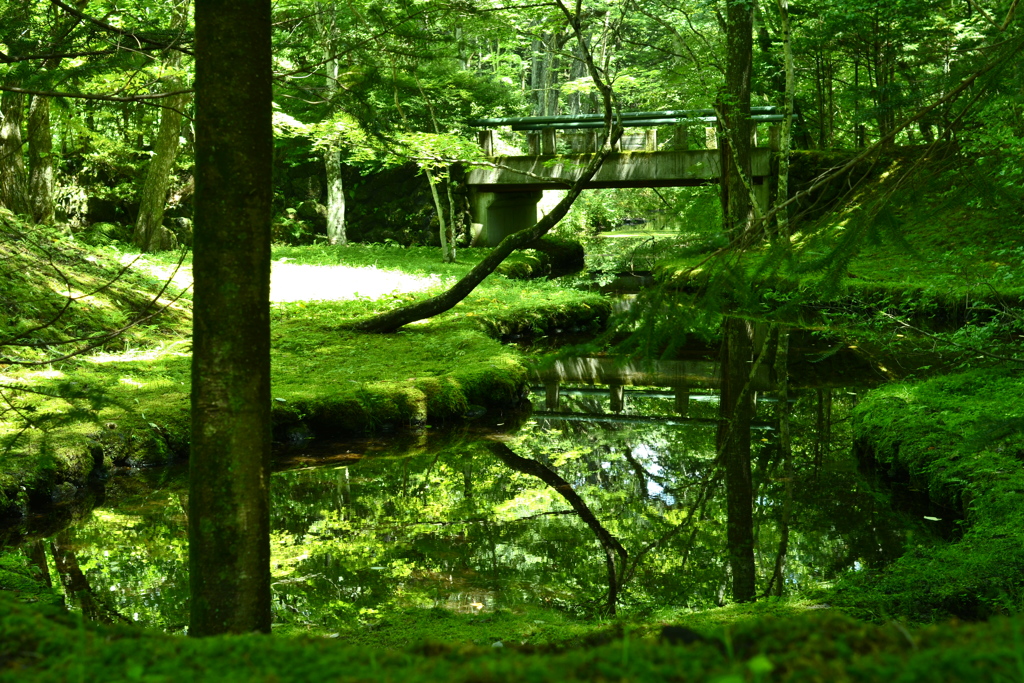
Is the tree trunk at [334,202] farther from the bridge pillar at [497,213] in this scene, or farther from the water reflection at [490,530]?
the water reflection at [490,530]

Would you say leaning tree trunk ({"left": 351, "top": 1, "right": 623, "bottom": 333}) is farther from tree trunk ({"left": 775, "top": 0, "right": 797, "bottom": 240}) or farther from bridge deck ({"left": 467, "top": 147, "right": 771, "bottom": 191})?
bridge deck ({"left": 467, "top": 147, "right": 771, "bottom": 191})

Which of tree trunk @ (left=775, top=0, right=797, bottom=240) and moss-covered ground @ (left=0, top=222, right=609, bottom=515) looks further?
tree trunk @ (left=775, top=0, right=797, bottom=240)

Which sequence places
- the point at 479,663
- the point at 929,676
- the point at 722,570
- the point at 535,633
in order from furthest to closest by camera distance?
1. the point at 722,570
2. the point at 535,633
3. the point at 479,663
4. the point at 929,676

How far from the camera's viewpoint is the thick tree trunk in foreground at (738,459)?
4.12 meters

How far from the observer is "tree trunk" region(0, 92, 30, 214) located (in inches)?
424

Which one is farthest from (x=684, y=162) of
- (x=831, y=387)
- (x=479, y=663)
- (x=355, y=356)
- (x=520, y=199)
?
(x=479, y=663)

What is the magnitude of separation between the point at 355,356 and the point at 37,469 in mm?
3791

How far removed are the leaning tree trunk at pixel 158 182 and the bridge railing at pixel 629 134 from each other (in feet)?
19.0

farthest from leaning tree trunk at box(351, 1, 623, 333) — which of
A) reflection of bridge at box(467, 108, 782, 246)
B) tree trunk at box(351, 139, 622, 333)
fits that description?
reflection of bridge at box(467, 108, 782, 246)

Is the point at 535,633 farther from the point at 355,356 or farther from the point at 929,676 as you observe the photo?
the point at 355,356

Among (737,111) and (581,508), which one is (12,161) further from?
(737,111)

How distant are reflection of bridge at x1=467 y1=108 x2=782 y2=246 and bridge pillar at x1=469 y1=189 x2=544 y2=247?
78 cm

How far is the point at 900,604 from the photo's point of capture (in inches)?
129

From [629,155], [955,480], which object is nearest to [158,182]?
[629,155]
